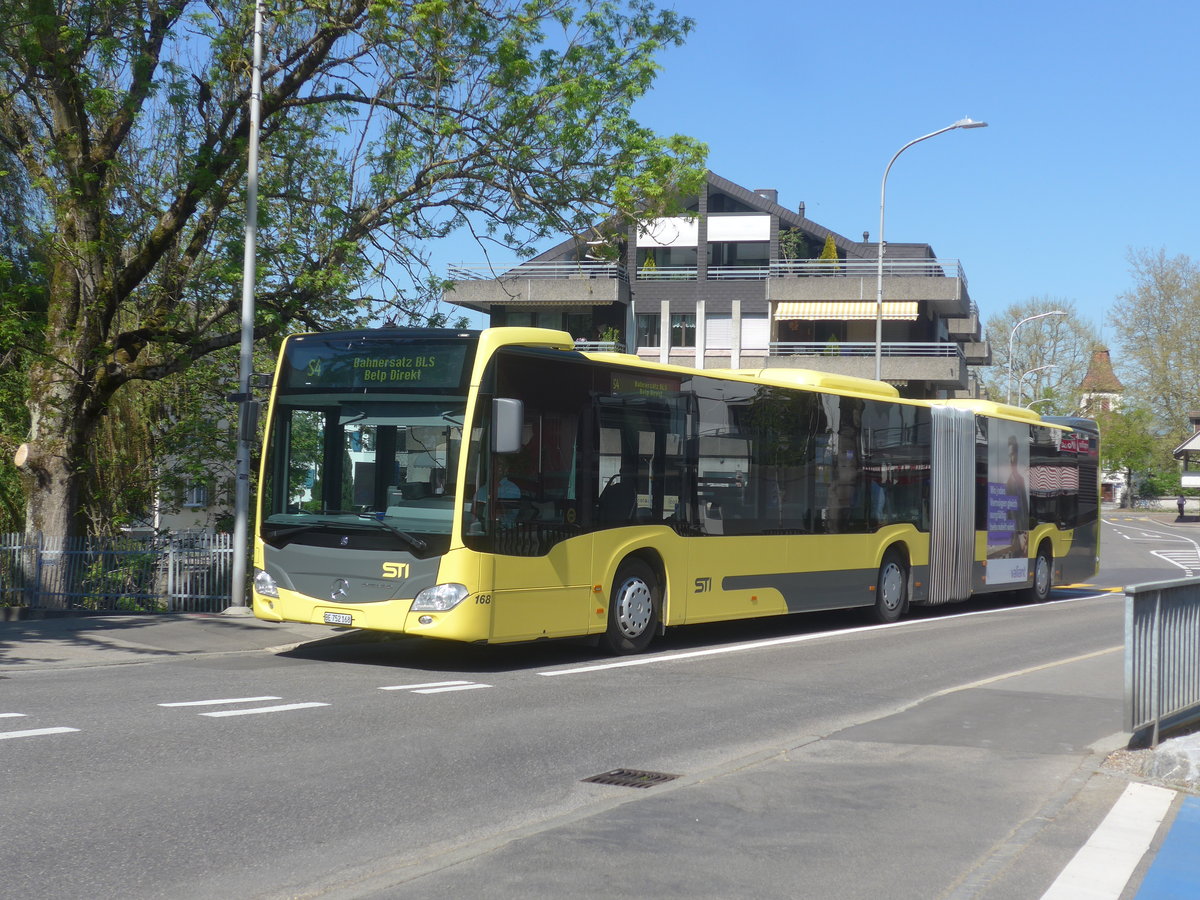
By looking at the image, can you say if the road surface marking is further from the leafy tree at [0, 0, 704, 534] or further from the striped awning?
the striped awning

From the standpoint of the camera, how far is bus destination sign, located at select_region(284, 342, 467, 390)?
38.9 feet

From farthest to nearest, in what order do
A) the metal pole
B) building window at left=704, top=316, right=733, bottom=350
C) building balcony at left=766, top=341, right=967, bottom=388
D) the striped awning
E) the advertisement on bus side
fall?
building window at left=704, top=316, right=733, bottom=350 < the striped awning < building balcony at left=766, top=341, right=967, bottom=388 < the advertisement on bus side < the metal pole

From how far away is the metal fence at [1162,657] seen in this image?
26.0ft

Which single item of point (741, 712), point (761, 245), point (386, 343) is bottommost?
A: point (741, 712)

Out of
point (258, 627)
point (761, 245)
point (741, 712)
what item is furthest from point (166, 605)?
point (761, 245)

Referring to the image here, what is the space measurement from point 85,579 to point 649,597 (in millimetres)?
8735

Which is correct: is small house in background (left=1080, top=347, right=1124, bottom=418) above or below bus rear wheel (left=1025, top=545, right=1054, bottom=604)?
above

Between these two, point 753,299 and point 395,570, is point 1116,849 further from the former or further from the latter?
point 753,299

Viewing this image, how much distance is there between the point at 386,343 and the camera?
1228cm

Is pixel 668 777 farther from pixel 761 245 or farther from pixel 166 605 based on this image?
pixel 761 245

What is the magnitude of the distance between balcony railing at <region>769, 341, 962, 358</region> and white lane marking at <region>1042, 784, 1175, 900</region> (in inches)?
1800

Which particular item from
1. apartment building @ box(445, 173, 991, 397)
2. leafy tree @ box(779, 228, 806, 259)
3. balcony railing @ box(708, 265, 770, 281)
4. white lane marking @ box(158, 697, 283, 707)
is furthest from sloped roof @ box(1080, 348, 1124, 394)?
white lane marking @ box(158, 697, 283, 707)

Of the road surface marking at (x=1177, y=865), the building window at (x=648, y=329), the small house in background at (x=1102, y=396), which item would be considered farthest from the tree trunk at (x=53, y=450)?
the small house in background at (x=1102, y=396)

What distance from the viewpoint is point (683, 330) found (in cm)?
5872
